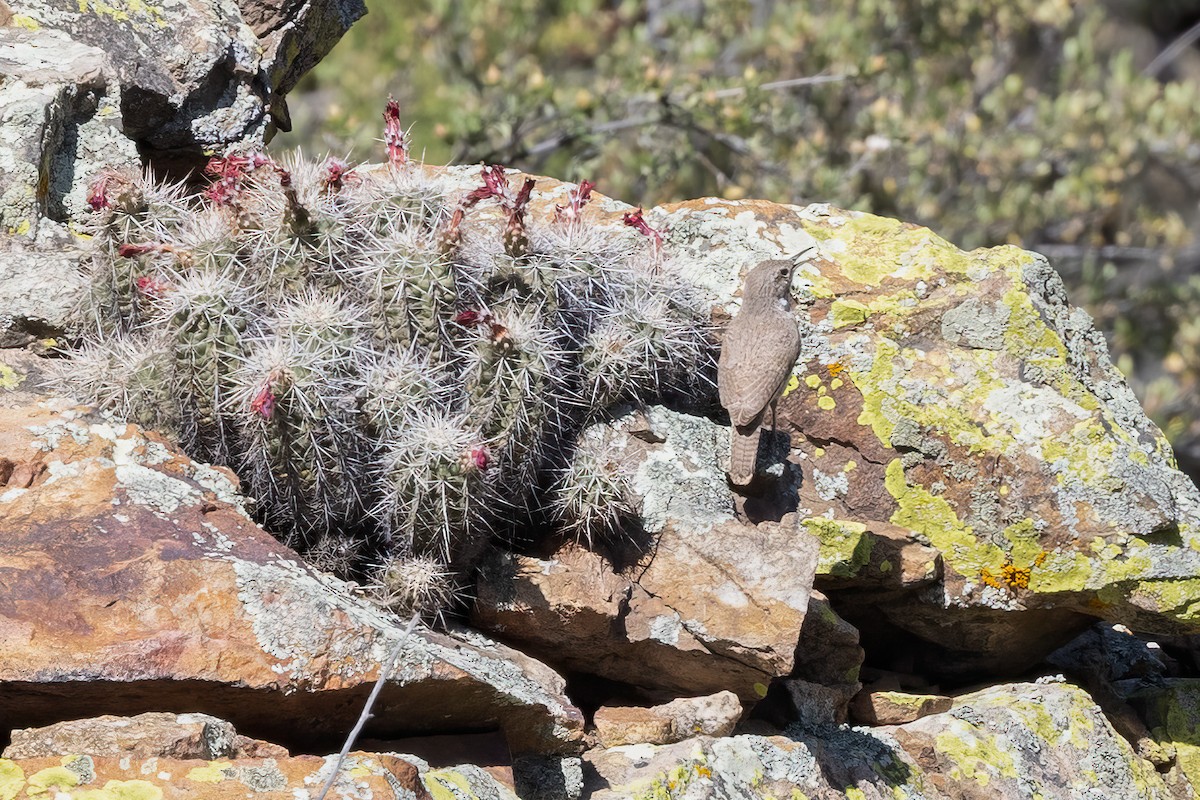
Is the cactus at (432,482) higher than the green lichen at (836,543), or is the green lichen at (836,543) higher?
the cactus at (432,482)

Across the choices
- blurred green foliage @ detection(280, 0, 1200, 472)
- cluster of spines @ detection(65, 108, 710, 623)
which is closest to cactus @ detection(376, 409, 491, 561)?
cluster of spines @ detection(65, 108, 710, 623)

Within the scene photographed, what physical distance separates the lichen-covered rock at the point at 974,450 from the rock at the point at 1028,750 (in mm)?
323

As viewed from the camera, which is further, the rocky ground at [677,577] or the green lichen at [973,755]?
the green lichen at [973,755]

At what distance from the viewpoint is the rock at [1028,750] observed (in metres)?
4.44

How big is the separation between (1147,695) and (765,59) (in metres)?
6.80

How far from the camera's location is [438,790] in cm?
324

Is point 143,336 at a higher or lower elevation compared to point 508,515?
higher

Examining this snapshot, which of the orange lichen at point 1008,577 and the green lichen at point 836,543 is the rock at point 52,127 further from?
the orange lichen at point 1008,577

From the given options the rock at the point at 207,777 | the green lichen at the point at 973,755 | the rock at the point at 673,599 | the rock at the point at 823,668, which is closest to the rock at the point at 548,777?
the rock at the point at 673,599

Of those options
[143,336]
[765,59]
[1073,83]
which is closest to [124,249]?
[143,336]

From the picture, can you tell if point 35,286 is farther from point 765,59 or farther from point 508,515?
point 765,59

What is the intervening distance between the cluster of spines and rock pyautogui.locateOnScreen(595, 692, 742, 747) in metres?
0.59

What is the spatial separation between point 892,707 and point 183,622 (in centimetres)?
262

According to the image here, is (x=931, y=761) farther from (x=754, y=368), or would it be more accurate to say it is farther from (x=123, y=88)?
(x=123, y=88)
